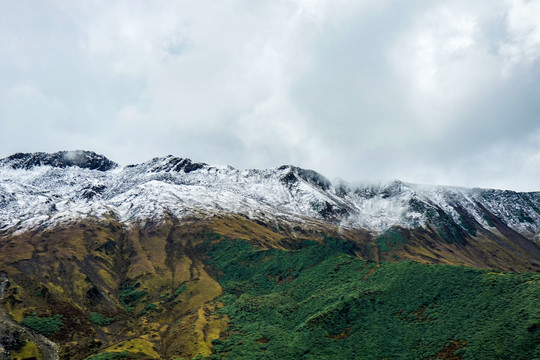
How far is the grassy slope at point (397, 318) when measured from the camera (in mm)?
93812

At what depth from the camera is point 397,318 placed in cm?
12112

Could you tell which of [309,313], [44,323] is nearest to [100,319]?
[44,323]

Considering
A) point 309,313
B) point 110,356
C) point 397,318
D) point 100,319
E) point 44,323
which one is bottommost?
point 397,318

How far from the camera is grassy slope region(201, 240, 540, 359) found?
308 ft

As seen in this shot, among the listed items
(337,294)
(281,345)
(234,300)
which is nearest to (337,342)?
(281,345)

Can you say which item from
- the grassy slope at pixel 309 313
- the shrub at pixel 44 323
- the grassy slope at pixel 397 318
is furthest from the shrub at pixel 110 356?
the grassy slope at pixel 397 318

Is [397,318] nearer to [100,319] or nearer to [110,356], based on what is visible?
[110,356]

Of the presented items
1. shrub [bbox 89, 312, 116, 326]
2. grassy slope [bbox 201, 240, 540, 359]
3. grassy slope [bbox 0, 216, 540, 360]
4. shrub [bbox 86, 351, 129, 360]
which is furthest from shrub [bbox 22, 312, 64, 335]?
grassy slope [bbox 201, 240, 540, 359]

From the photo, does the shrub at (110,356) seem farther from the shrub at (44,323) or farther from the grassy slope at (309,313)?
the shrub at (44,323)

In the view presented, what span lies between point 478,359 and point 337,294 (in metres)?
66.4

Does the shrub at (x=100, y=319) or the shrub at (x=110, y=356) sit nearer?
the shrub at (x=110, y=356)

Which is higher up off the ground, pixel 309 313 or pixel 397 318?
pixel 309 313

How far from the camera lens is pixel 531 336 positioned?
8519 centimetres

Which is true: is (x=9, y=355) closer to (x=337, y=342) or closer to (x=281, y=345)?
(x=281, y=345)
